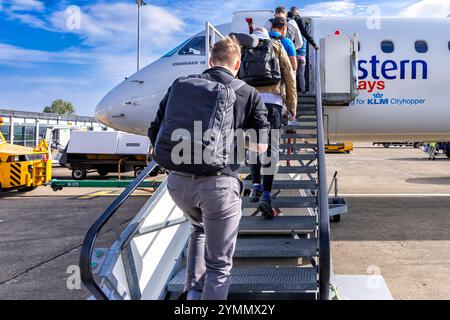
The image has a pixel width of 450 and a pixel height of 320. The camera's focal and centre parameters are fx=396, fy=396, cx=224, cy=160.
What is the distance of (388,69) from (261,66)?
165 inches

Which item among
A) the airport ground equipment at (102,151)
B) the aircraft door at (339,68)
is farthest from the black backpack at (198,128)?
the airport ground equipment at (102,151)

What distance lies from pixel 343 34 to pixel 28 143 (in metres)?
30.6

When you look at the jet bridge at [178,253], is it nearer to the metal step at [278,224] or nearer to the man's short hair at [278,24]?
the metal step at [278,224]

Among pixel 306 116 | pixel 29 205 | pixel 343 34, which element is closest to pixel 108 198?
pixel 29 205

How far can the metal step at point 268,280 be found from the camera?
3.23 metres

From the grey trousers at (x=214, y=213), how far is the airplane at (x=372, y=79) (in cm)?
480

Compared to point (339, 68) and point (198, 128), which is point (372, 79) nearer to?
point (339, 68)

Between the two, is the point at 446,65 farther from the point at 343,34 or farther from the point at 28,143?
the point at 28,143

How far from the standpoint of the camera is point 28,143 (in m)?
32.0

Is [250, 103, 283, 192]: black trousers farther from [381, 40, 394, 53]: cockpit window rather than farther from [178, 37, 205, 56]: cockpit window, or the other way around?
[381, 40, 394, 53]: cockpit window

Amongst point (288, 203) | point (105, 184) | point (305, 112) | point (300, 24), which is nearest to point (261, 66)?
point (288, 203)

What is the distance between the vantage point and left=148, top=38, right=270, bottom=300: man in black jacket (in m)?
2.31

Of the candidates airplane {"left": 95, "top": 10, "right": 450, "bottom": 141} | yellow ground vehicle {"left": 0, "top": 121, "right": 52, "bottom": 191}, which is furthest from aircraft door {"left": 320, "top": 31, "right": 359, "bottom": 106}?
yellow ground vehicle {"left": 0, "top": 121, "right": 52, "bottom": 191}

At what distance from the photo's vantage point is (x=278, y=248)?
148 inches
